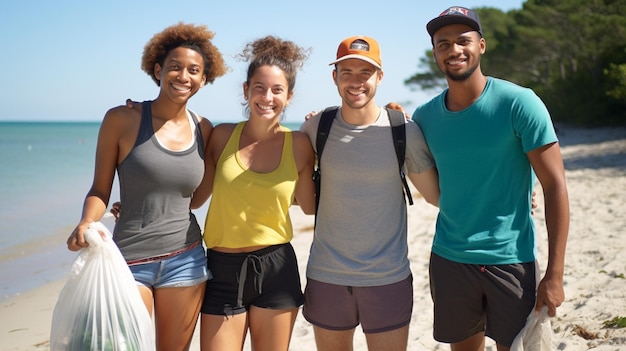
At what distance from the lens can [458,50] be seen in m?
3.21

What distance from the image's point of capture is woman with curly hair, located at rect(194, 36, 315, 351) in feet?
10.5

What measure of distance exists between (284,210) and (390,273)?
2.40 ft

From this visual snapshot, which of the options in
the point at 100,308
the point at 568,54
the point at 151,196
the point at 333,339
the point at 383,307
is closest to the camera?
the point at 100,308

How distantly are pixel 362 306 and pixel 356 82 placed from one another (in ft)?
4.41

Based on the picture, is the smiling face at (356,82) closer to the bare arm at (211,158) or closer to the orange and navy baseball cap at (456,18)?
the orange and navy baseball cap at (456,18)

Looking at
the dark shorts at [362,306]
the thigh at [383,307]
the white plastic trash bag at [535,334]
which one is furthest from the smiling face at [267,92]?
the white plastic trash bag at [535,334]

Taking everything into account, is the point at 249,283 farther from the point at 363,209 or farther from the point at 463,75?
the point at 463,75

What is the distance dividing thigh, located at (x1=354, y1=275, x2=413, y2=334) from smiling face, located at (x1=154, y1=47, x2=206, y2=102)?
1575 millimetres

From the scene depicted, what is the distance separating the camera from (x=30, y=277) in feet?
26.2

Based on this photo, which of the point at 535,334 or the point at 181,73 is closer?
the point at 535,334

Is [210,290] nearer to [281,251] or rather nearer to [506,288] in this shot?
[281,251]

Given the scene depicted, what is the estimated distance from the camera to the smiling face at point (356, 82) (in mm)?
3297

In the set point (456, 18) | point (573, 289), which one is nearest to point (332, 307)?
point (456, 18)

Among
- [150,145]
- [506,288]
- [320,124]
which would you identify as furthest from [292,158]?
[506,288]
